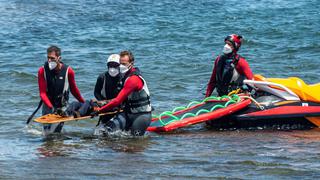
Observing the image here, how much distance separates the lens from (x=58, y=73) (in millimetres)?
9562

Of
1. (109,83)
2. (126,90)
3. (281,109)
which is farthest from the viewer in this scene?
(281,109)

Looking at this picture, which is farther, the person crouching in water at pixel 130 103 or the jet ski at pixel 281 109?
the jet ski at pixel 281 109

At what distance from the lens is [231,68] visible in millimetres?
10961

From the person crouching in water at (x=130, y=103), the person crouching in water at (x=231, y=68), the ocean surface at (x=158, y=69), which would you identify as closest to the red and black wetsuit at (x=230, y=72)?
the person crouching in water at (x=231, y=68)

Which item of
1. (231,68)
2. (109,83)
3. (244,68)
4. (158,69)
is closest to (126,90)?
(109,83)

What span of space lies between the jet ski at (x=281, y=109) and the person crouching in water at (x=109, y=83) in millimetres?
1927

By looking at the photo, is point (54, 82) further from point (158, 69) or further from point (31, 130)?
point (158, 69)

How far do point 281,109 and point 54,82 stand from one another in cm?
336

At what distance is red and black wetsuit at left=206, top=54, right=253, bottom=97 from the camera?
10945 millimetres

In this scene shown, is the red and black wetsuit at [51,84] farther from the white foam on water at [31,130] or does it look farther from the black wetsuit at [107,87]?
the white foam on water at [31,130]

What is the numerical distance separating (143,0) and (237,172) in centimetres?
1893

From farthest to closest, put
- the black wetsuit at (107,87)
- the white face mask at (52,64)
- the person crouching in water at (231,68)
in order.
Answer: the person crouching in water at (231,68)
the black wetsuit at (107,87)
the white face mask at (52,64)

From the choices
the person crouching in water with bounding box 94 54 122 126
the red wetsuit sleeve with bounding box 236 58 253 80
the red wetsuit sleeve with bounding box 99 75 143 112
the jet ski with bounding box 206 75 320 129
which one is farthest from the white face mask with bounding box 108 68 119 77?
the red wetsuit sleeve with bounding box 236 58 253 80

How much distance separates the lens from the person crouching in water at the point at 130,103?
30.3 feet
